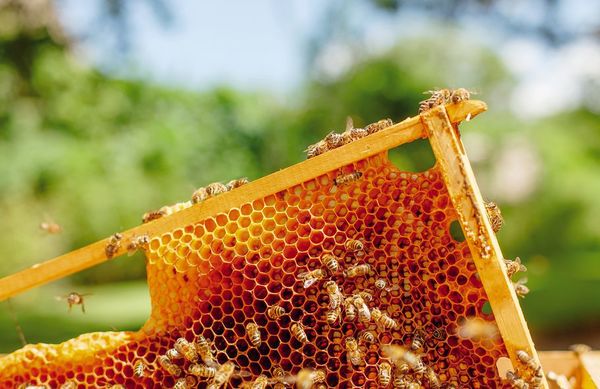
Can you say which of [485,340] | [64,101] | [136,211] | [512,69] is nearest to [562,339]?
[485,340]

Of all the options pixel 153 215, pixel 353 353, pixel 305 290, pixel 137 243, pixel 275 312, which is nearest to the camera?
pixel 353 353

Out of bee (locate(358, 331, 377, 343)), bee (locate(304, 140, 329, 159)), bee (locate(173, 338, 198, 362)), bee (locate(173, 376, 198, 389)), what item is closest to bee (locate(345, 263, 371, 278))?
bee (locate(358, 331, 377, 343))

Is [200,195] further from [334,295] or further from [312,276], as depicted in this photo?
[334,295]

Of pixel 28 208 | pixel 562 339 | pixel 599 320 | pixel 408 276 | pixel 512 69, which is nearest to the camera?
pixel 408 276

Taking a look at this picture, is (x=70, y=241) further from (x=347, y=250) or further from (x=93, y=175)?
(x=347, y=250)

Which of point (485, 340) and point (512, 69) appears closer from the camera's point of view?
point (485, 340)

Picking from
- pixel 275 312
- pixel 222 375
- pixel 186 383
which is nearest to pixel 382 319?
pixel 275 312

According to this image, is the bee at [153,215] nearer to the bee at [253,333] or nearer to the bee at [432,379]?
the bee at [253,333]
